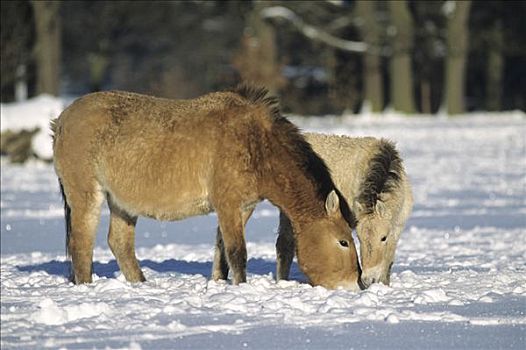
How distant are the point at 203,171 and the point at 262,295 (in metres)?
1.40

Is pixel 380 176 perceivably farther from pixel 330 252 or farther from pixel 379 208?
pixel 330 252

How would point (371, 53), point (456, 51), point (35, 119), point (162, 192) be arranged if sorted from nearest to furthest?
point (162, 192), point (35, 119), point (456, 51), point (371, 53)

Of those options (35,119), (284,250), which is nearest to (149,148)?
(284,250)

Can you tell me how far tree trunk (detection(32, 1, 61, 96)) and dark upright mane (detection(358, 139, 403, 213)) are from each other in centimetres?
2705

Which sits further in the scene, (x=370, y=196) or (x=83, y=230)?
(x=83, y=230)

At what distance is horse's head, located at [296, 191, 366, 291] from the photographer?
365 inches

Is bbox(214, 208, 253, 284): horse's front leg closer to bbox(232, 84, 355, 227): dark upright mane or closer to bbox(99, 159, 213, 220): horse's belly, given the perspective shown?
bbox(99, 159, 213, 220): horse's belly

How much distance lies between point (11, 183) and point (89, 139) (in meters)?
12.7

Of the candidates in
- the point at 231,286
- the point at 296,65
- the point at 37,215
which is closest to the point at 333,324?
the point at 231,286

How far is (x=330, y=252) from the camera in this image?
9.28 meters

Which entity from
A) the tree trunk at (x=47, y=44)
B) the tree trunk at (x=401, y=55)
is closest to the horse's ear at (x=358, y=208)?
the tree trunk at (x=47, y=44)

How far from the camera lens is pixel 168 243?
47.4 feet

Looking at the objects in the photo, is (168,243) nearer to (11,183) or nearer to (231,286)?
(231,286)

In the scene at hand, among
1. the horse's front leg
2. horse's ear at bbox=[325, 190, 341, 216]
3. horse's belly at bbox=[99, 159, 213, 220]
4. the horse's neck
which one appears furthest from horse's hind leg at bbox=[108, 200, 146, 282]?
horse's ear at bbox=[325, 190, 341, 216]
